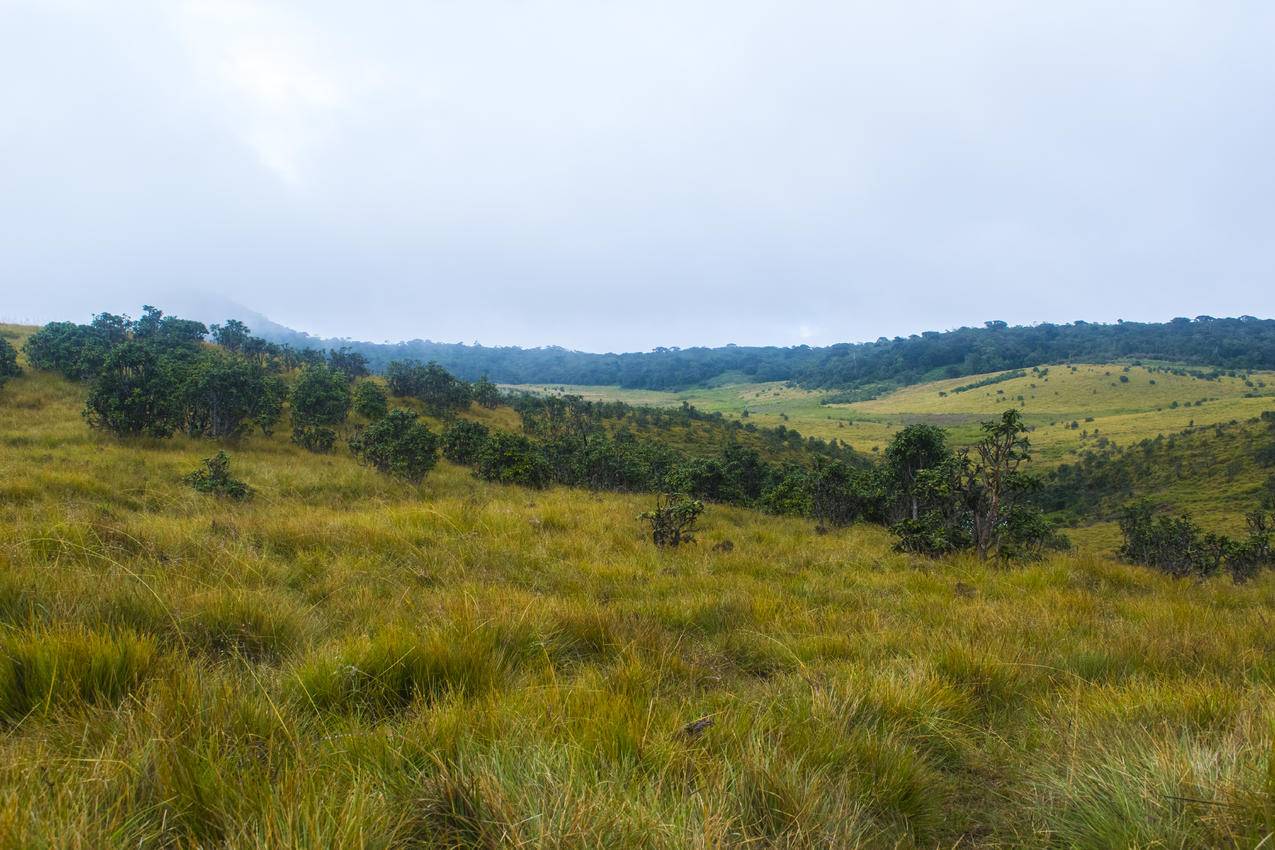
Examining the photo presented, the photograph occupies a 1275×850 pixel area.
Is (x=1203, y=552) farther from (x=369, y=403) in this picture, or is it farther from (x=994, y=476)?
(x=369, y=403)

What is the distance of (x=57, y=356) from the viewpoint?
31.5 meters

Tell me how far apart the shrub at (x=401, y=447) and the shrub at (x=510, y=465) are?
78.4 inches

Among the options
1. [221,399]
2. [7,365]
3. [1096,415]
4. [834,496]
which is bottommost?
[1096,415]

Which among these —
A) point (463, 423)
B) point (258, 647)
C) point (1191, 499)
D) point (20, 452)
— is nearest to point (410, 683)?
point (258, 647)

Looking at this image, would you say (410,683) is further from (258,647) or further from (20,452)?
(20,452)

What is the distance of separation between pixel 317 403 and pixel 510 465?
17.2 metres

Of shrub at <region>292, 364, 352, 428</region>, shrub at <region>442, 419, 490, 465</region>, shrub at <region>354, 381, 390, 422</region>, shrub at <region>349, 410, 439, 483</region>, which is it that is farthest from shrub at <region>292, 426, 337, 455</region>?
shrub at <region>354, 381, 390, 422</region>

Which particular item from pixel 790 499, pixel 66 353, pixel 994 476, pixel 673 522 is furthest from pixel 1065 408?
pixel 66 353

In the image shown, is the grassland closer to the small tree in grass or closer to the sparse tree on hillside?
the small tree in grass

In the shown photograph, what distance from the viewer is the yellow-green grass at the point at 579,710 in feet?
4.81

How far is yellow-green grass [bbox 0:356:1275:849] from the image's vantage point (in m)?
1.47

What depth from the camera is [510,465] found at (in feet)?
65.4

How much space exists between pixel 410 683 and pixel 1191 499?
98.3 metres

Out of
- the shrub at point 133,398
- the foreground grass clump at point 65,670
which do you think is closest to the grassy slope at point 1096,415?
the foreground grass clump at point 65,670
